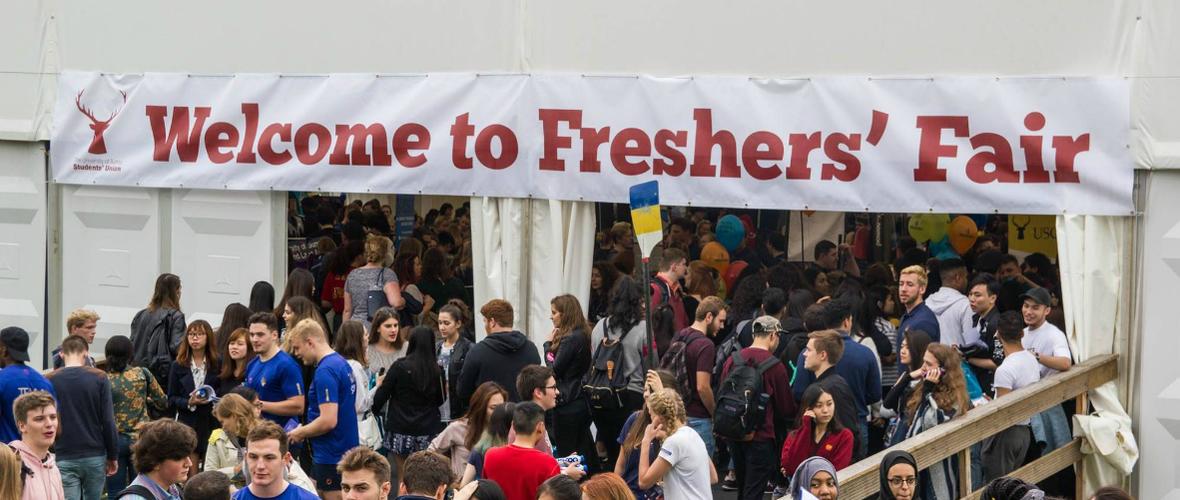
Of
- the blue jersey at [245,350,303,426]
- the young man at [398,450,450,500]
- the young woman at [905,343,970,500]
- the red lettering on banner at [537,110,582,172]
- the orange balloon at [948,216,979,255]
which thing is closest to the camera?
the young man at [398,450,450,500]

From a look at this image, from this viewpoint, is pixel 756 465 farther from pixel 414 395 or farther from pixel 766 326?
pixel 414 395

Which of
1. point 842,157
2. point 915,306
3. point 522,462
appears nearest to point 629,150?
point 842,157

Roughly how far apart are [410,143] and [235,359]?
2.93 metres

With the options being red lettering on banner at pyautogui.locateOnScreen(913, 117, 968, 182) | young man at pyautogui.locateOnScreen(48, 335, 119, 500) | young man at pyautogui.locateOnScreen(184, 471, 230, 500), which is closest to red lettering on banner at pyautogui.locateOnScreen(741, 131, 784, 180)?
red lettering on banner at pyautogui.locateOnScreen(913, 117, 968, 182)

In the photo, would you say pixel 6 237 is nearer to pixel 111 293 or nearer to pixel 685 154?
pixel 111 293

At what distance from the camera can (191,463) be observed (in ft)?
25.2

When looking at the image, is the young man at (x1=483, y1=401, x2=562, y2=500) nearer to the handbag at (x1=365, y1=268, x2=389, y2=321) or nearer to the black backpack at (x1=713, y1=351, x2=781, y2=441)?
the black backpack at (x1=713, y1=351, x2=781, y2=441)

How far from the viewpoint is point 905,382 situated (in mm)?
9891

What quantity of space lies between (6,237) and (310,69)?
359cm

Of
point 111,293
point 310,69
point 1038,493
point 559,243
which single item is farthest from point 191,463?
point 111,293

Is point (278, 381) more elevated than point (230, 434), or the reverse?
point (278, 381)

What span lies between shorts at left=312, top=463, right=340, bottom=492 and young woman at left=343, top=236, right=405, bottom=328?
333 cm

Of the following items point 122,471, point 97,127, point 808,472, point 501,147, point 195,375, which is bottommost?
point 122,471

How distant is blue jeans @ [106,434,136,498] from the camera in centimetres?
1075
